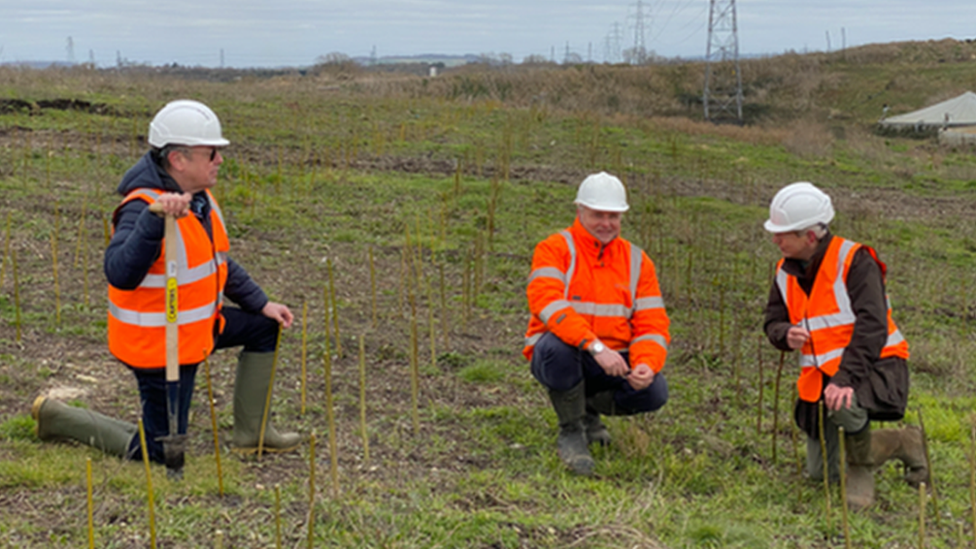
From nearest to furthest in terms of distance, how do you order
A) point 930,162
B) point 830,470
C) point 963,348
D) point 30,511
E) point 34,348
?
1. point 30,511
2. point 830,470
3. point 34,348
4. point 963,348
5. point 930,162

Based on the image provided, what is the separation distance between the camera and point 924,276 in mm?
9688

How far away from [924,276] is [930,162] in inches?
546

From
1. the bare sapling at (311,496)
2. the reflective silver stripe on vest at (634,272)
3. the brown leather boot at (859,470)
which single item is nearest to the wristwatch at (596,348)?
the reflective silver stripe on vest at (634,272)

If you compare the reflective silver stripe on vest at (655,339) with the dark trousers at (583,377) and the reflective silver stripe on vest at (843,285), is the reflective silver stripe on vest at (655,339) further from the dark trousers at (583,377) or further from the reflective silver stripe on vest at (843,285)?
the reflective silver stripe on vest at (843,285)

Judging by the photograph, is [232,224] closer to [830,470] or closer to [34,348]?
[34,348]

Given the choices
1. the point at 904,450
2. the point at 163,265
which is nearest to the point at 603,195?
the point at 904,450

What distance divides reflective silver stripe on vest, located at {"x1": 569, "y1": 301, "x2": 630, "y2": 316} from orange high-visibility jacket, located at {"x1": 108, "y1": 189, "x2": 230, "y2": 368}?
1.71 m

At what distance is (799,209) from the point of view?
155 inches

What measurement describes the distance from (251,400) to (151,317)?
0.72 metres

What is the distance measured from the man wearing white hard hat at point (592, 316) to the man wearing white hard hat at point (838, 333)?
0.61 metres

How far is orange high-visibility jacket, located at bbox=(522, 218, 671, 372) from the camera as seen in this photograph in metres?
4.28

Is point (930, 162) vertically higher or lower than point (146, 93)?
lower

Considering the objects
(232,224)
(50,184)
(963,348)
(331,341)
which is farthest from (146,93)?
(963,348)

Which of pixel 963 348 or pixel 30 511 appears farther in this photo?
pixel 963 348
